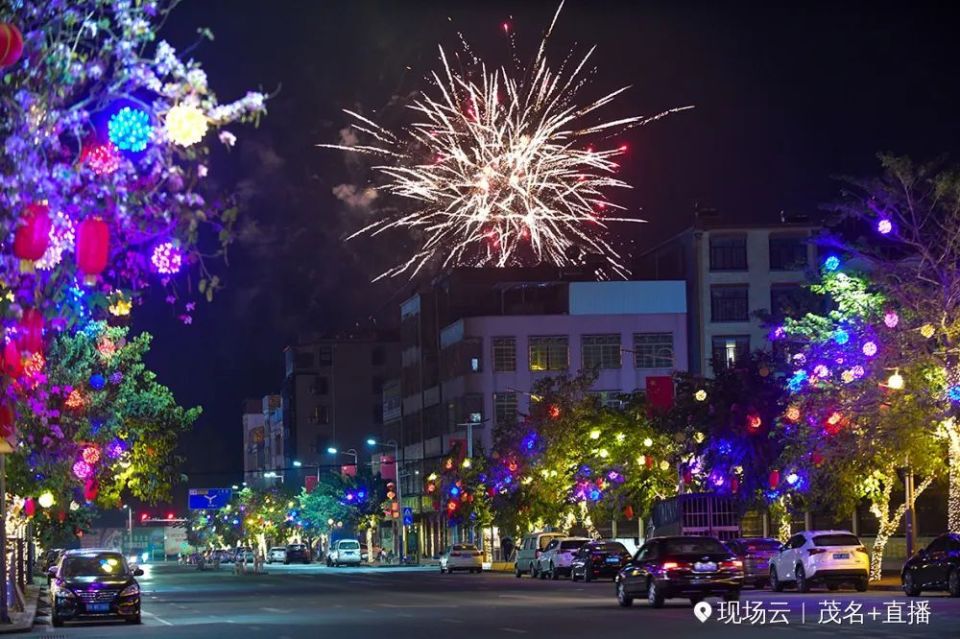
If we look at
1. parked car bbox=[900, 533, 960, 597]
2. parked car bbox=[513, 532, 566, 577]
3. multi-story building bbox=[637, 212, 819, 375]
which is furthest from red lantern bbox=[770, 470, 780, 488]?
multi-story building bbox=[637, 212, 819, 375]

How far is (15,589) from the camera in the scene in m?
44.7

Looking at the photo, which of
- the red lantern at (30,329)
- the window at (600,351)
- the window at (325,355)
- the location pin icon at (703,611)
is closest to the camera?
the red lantern at (30,329)

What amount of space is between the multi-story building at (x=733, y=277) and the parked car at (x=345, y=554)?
80.8 feet

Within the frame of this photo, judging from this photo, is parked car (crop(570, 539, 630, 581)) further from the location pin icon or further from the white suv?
the location pin icon

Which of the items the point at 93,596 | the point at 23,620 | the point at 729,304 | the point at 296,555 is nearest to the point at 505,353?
the point at 729,304

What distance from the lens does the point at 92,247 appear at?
14156mm

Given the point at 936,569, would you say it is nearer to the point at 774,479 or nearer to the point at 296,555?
the point at 774,479

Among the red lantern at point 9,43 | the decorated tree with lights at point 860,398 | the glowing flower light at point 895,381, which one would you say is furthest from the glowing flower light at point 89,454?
the red lantern at point 9,43

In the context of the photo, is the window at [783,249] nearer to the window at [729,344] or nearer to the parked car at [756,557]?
the window at [729,344]

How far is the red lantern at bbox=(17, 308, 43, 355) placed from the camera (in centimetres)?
1555

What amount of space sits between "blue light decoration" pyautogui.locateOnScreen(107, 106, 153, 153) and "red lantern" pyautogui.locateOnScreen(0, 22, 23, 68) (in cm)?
184

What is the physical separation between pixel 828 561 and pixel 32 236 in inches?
1305

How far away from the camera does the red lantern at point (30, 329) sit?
612 inches

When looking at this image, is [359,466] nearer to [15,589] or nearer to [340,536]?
[340,536]
